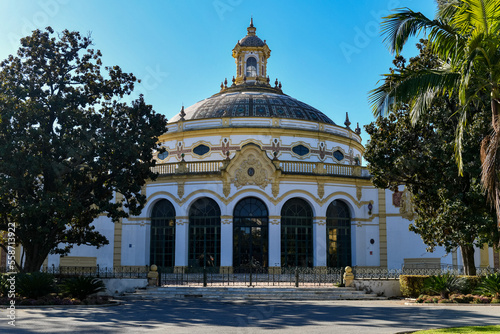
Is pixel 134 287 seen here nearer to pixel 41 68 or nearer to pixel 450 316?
pixel 41 68

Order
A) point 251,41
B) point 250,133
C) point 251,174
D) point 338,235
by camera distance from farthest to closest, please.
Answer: point 251,41 → point 250,133 → point 338,235 → point 251,174

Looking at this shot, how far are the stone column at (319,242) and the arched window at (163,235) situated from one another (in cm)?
1041

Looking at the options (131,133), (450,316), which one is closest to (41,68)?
(131,133)

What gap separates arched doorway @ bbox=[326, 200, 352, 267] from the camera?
3762 cm

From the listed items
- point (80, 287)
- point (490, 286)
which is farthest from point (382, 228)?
point (80, 287)

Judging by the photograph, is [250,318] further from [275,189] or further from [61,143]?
[275,189]

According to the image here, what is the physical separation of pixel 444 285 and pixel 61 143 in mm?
18462

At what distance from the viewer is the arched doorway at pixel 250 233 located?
3588cm

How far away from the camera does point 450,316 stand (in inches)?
668

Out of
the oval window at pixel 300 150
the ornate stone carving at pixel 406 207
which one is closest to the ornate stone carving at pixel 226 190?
the oval window at pixel 300 150

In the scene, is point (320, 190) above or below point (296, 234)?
above

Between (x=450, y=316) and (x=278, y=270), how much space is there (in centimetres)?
1855

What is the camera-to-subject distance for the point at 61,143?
2391 cm

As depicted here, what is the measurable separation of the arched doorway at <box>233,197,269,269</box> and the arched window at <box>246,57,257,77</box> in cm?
2148
